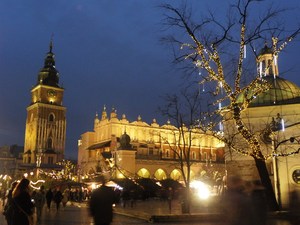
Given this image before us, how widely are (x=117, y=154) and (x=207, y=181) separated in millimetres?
12363

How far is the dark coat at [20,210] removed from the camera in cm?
732

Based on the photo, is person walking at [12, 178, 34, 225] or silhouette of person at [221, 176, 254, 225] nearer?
silhouette of person at [221, 176, 254, 225]

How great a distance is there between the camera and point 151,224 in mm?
14492

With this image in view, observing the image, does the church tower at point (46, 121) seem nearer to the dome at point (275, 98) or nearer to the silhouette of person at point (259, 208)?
the dome at point (275, 98)

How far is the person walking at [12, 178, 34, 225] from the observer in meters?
7.33

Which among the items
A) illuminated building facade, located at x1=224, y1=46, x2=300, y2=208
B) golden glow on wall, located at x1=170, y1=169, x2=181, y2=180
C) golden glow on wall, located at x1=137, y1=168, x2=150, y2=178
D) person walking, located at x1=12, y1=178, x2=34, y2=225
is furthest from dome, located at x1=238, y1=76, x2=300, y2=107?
golden glow on wall, located at x1=170, y1=169, x2=181, y2=180

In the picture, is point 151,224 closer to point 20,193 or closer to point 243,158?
point 20,193

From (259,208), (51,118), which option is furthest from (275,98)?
(51,118)

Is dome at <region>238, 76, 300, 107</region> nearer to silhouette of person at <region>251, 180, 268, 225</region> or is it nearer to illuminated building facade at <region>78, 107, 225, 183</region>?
silhouette of person at <region>251, 180, 268, 225</region>

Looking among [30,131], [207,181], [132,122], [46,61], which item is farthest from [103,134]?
[46,61]

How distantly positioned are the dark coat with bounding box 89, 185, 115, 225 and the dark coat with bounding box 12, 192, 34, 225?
1275 millimetres

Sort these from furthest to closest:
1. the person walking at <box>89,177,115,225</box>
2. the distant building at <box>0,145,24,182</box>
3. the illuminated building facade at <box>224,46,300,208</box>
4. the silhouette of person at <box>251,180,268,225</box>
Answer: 1. the distant building at <box>0,145,24,182</box>
2. the illuminated building facade at <box>224,46,300,208</box>
3. the person walking at <box>89,177,115,225</box>
4. the silhouette of person at <box>251,180,268,225</box>

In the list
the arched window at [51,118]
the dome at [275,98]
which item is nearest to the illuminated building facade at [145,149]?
the dome at [275,98]

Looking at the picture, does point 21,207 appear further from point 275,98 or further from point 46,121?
point 46,121
